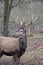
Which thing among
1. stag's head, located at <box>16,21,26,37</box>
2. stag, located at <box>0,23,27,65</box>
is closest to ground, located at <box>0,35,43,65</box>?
stag, located at <box>0,23,27,65</box>

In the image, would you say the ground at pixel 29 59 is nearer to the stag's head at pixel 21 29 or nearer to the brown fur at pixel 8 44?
the brown fur at pixel 8 44

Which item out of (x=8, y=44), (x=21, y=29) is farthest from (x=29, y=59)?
(x=21, y=29)

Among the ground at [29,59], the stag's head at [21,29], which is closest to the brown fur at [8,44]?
the stag's head at [21,29]

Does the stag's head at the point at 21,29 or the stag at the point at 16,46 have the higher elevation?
the stag's head at the point at 21,29

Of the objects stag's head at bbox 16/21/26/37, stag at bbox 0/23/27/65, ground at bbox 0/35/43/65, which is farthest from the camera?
ground at bbox 0/35/43/65

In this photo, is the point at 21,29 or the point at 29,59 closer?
the point at 21,29

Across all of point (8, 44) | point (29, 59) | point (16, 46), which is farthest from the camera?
point (29, 59)

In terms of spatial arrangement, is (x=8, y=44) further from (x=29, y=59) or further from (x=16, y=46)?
(x=29, y=59)

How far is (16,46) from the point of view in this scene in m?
8.02

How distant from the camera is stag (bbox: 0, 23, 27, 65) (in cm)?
791

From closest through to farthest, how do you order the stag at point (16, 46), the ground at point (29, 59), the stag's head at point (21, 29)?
the stag at point (16, 46)
the stag's head at point (21, 29)
the ground at point (29, 59)

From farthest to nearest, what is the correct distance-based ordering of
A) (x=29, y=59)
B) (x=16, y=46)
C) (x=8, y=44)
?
(x=29, y=59)
(x=8, y=44)
(x=16, y=46)

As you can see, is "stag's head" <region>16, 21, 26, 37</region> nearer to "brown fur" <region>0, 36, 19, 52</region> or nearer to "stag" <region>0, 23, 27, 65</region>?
"stag" <region>0, 23, 27, 65</region>

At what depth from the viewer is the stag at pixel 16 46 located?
7.91 metres
